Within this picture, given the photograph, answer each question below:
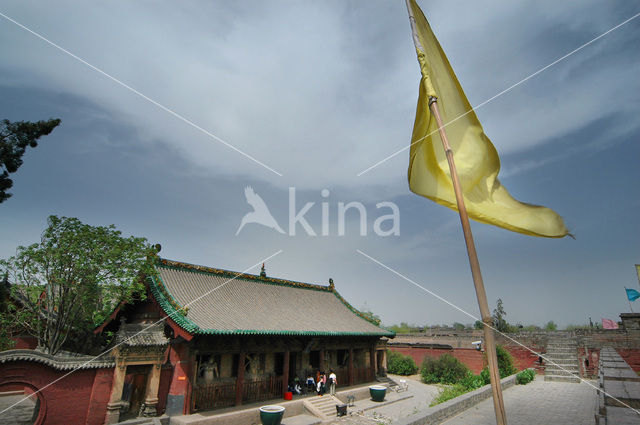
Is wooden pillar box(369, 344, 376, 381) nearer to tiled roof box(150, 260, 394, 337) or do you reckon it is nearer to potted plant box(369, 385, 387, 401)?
tiled roof box(150, 260, 394, 337)

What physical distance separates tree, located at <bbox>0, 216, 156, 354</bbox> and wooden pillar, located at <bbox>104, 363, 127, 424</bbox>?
322 centimetres

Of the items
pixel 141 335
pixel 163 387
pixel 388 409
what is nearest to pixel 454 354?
pixel 388 409

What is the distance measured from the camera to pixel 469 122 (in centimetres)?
395

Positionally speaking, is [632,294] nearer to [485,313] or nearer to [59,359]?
[485,313]

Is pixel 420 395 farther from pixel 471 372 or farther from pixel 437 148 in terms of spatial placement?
pixel 437 148

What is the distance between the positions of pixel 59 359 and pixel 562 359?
1040 inches

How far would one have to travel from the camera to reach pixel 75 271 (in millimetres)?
13070

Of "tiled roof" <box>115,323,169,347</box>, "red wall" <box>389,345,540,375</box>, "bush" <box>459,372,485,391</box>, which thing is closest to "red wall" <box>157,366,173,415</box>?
"tiled roof" <box>115,323,169,347</box>

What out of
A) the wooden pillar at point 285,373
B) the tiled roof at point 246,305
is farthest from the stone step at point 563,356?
the wooden pillar at point 285,373

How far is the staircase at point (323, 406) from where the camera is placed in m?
14.2

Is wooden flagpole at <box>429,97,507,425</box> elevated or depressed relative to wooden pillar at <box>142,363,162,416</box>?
elevated

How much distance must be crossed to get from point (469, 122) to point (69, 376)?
13.3 m

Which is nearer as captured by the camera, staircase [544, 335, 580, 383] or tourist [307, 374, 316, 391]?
tourist [307, 374, 316, 391]

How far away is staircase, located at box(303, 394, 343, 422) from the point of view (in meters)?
14.2
